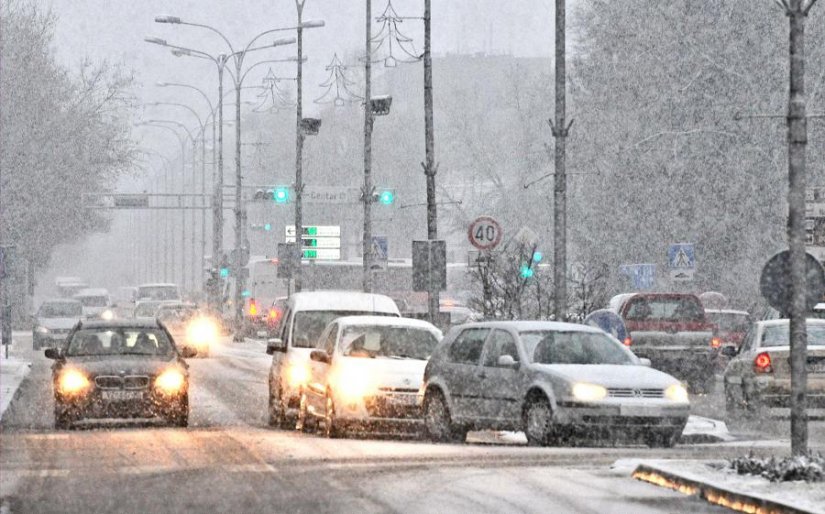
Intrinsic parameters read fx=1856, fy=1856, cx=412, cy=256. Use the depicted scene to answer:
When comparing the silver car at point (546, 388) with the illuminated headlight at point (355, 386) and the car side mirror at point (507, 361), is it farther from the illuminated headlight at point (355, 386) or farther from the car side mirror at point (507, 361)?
the illuminated headlight at point (355, 386)

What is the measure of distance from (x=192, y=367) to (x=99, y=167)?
2858cm

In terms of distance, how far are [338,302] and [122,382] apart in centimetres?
369

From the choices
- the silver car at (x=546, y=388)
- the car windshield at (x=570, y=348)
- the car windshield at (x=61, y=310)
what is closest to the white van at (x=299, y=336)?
the silver car at (x=546, y=388)

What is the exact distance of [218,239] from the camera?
82562 millimetres

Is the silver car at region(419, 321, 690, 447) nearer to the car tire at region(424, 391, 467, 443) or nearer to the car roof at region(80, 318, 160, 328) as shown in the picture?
the car tire at region(424, 391, 467, 443)

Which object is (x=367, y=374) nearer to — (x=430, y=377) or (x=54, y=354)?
(x=430, y=377)

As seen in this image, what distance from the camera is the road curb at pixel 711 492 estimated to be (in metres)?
12.7

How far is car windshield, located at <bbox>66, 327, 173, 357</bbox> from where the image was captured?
24734 mm

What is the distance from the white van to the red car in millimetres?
7856

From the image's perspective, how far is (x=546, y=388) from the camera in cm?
1938

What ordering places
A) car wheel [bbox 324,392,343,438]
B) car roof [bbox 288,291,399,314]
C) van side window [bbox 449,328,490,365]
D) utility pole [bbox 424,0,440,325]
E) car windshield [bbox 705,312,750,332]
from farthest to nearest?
car windshield [bbox 705,312,750,332]
utility pole [bbox 424,0,440,325]
car roof [bbox 288,291,399,314]
car wheel [bbox 324,392,343,438]
van side window [bbox 449,328,490,365]

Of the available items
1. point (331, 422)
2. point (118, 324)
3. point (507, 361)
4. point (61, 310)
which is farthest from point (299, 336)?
point (61, 310)

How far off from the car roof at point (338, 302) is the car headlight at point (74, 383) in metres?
3.34

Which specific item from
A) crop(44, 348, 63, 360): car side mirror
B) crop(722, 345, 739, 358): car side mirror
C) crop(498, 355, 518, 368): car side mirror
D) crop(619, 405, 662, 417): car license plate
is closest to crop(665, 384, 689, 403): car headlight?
crop(619, 405, 662, 417): car license plate
